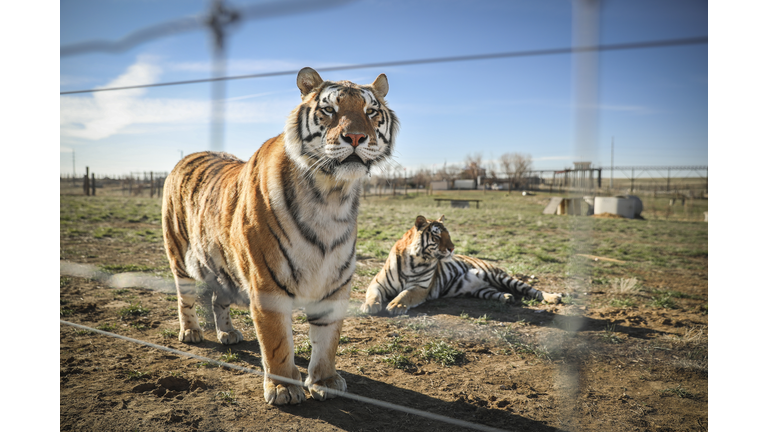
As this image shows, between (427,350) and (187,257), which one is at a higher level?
(187,257)

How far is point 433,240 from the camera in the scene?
3889 millimetres

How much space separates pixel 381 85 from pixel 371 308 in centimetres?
212

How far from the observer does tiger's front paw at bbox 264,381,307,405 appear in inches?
82.5

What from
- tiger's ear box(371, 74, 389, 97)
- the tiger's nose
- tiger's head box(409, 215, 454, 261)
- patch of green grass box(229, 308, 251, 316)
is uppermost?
tiger's ear box(371, 74, 389, 97)

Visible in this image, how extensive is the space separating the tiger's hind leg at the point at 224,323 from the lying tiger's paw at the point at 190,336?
13cm

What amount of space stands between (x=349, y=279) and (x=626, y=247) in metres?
7.29

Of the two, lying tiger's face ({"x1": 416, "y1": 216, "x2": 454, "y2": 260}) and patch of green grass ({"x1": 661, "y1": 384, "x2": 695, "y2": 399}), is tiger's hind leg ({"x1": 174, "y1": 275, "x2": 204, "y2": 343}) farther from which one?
patch of green grass ({"x1": 661, "y1": 384, "x2": 695, "y2": 399})

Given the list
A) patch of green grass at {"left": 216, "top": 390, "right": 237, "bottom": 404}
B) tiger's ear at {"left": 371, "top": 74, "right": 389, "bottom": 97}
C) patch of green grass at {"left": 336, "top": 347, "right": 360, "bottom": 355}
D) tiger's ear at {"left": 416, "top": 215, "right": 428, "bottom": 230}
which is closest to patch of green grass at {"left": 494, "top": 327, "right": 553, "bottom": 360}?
patch of green grass at {"left": 336, "top": 347, "right": 360, "bottom": 355}

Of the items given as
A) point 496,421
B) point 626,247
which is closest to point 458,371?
point 496,421

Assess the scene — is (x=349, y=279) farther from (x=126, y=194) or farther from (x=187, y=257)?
(x=126, y=194)

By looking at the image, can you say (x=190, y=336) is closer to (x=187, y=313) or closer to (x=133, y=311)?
(x=187, y=313)

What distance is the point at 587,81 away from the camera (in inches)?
44.3

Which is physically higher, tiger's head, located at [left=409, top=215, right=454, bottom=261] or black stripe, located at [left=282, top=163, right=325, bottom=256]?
black stripe, located at [left=282, top=163, right=325, bottom=256]

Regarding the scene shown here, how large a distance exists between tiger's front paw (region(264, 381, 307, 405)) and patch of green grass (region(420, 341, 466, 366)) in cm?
98
